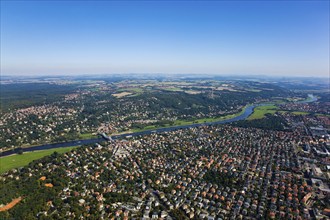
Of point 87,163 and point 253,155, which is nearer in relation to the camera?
point 87,163

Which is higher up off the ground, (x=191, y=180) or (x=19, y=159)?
(x=19, y=159)

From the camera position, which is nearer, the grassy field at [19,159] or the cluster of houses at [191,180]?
the cluster of houses at [191,180]

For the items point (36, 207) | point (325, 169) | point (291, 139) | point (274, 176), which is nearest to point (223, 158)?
point (274, 176)

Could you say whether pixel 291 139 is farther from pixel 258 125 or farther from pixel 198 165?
pixel 198 165

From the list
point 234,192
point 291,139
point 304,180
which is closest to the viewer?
point 234,192

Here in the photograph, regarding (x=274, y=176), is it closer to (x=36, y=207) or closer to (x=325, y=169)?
(x=325, y=169)

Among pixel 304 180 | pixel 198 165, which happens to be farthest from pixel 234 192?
A: pixel 304 180

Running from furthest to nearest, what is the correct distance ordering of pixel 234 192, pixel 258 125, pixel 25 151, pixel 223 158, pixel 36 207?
pixel 258 125 → pixel 25 151 → pixel 223 158 → pixel 234 192 → pixel 36 207

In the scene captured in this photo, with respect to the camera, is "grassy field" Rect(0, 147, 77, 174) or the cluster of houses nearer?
the cluster of houses

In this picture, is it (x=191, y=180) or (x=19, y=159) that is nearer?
(x=191, y=180)
